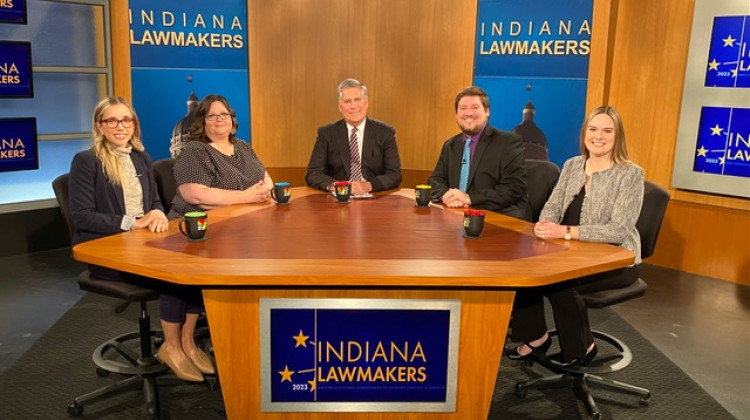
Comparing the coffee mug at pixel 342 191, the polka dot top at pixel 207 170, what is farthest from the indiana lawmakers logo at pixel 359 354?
the polka dot top at pixel 207 170

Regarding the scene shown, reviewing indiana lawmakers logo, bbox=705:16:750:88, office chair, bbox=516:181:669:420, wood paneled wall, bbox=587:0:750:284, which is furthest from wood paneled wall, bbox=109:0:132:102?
indiana lawmakers logo, bbox=705:16:750:88

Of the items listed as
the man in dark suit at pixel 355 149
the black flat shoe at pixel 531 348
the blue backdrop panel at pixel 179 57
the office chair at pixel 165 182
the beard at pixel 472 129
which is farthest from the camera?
the blue backdrop panel at pixel 179 57

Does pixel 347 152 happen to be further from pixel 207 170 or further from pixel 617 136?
pixel 617 136

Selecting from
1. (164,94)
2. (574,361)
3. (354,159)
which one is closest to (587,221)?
(574,361)

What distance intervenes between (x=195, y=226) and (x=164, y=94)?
3431 millimetres

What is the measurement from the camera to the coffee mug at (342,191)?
3264 millimetres

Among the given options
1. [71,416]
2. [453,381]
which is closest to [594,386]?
[453,381]

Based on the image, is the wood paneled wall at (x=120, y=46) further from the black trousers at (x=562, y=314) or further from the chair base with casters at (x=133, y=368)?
the black trousers at (x=562, y=314)

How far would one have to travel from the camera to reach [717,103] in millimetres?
4645

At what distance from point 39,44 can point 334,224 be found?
363 centimetres

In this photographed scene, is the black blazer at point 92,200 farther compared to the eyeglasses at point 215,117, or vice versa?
the eyeglasses at point 215,117

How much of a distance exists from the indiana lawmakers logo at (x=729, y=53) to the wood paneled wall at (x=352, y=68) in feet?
5.99

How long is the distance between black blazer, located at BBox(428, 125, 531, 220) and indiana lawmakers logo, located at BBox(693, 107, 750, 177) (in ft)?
6.20

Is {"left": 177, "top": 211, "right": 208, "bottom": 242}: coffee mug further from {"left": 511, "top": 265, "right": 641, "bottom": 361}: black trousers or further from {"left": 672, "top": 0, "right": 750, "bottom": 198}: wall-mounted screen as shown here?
{"left": 672, "top": 0, "right": 750, "bottom": 198}: wall-mounted screen
